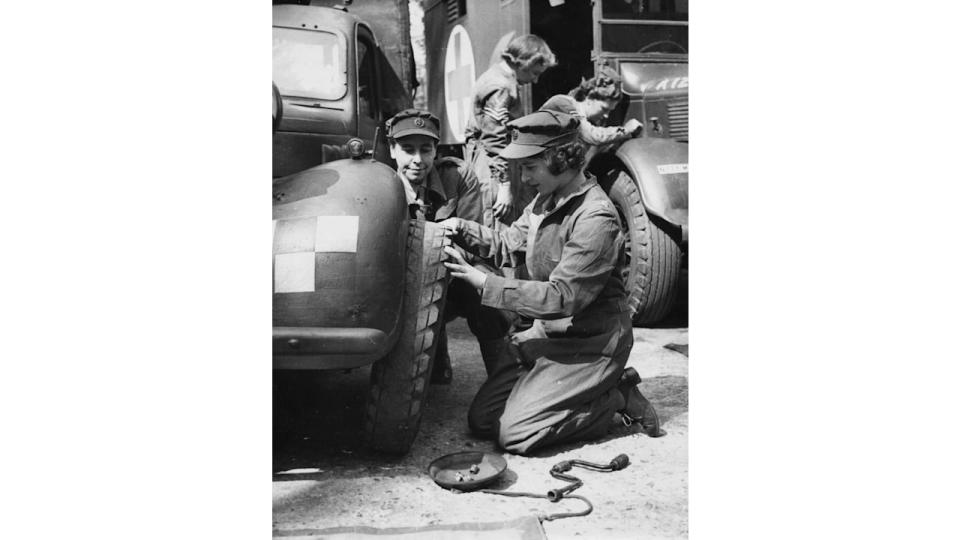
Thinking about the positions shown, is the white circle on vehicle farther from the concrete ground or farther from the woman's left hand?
the woman's left hand

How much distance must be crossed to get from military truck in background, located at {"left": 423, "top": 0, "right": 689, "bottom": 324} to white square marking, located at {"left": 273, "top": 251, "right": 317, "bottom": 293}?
8.29ft

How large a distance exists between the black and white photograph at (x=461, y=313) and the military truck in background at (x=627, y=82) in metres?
Result: 0.02

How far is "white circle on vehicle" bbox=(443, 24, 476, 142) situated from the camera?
238 inches

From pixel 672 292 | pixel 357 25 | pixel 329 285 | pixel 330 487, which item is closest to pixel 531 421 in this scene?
pixel 330 487

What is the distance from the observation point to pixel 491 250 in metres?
3.45

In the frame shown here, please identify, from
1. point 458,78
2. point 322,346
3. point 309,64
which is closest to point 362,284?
point 322,346

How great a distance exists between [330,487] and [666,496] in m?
1.10

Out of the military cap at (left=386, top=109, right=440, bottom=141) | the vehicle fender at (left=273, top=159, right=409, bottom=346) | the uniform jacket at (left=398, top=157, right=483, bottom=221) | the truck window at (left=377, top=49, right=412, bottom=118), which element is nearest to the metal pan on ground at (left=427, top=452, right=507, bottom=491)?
the vehicle fender at (left=273, top=159, right=409, bottom=346)

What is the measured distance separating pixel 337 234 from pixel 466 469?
930 mm

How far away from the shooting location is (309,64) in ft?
13.3

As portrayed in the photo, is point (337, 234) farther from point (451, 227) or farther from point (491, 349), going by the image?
point (491, 349)

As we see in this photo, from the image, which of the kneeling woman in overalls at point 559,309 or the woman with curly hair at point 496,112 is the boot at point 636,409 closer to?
the kneeling woman in overalls at point 559,309

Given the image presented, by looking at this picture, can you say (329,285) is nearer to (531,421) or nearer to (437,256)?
(437,256)

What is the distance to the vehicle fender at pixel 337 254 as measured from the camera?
2.56 meters
